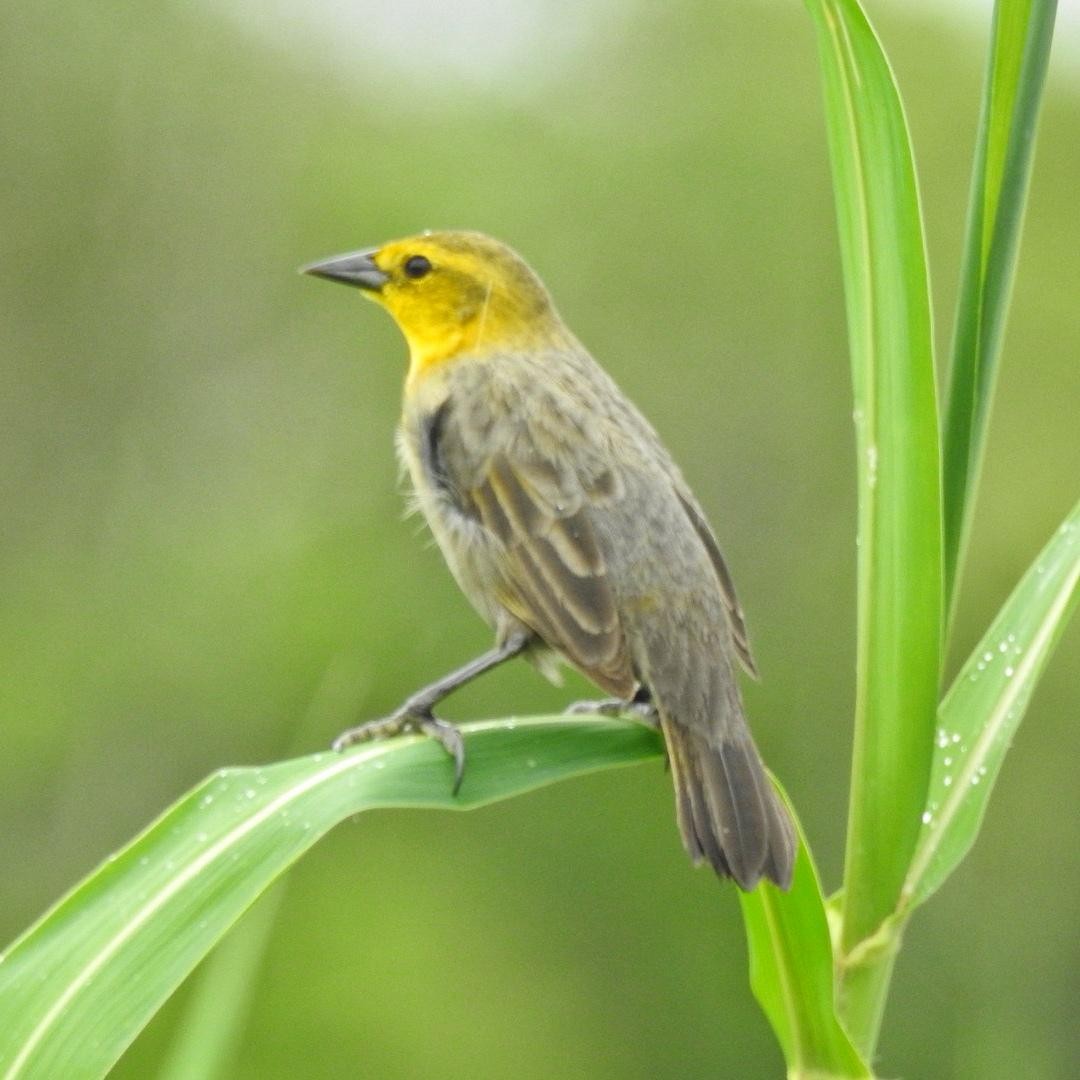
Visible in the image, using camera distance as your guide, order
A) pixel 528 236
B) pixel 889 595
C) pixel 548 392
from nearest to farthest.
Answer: pixel 889 595
pixel 548 392
pixel 528 236

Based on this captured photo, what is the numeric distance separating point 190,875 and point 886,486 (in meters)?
0.82

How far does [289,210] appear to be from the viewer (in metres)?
21.2

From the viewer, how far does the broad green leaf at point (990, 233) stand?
1.81m

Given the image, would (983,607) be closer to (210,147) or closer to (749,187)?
→ (749,187)

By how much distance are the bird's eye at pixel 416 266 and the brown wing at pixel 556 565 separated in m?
0.63

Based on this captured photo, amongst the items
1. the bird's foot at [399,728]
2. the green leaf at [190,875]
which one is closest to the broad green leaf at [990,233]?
the green leaf at [190,875]

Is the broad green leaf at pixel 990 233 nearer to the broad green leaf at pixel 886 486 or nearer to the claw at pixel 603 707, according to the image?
the broad green leaf at pixel 886 486

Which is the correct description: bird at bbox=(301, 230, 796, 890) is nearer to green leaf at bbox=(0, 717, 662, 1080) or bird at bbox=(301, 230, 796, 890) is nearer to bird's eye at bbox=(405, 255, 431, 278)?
bird's eye at bbox=(405, 255, 431, 278)

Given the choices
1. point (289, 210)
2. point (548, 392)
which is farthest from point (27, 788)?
point (548, 392)

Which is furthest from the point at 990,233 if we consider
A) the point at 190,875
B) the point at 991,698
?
the point at 190,875

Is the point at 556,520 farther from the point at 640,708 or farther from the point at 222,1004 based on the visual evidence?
the point at 222,1004

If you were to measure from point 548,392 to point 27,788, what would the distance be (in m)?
14.9

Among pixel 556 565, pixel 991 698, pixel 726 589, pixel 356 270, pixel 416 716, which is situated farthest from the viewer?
pixel 356 270

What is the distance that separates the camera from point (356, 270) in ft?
11.6
